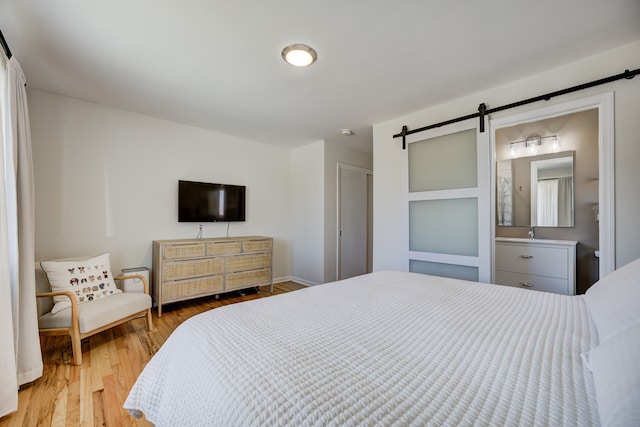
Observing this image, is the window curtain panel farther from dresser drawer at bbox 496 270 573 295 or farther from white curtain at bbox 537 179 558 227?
dresser drawer at bbox 496 270 573 295

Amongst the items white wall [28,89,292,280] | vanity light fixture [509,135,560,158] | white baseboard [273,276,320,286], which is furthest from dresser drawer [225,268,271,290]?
vanity light fixture [509,135,560,158]

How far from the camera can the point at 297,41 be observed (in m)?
1.87

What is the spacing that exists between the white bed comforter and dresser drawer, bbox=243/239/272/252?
2.45 meters

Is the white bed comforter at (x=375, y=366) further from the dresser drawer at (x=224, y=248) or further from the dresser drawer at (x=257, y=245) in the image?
the dresser drawer at (x=257, y=245)

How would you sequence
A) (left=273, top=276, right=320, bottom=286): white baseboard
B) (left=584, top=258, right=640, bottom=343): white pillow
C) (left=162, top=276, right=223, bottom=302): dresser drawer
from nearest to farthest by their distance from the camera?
1. (left=584, top=258, right=640, bottom=343): white pillow
2. (left=162, top=276, right=223, bottom=302): dresser drawer
3. (left=273, top=276, right=320, bottom=286): white baseboard

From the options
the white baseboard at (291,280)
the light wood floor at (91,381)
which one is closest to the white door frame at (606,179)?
the light wood floor at (91,381)

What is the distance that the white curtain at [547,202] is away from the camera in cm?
339

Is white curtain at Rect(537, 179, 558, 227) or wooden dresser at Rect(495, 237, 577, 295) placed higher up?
white curtain at Rect(537, 179, 558, 227)

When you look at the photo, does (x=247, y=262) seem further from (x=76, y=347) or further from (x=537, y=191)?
(x=537, y=191)

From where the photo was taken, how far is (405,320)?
3.81 ft

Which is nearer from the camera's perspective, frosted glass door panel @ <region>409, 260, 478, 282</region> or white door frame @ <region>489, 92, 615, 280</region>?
white door frame @ <region>489, 92, 615, 280</region>

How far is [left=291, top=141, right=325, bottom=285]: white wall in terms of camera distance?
4.29 meters

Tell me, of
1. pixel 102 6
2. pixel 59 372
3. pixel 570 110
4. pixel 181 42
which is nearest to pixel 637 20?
pixel 570 110

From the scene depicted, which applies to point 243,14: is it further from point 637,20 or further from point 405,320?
point 637,20
